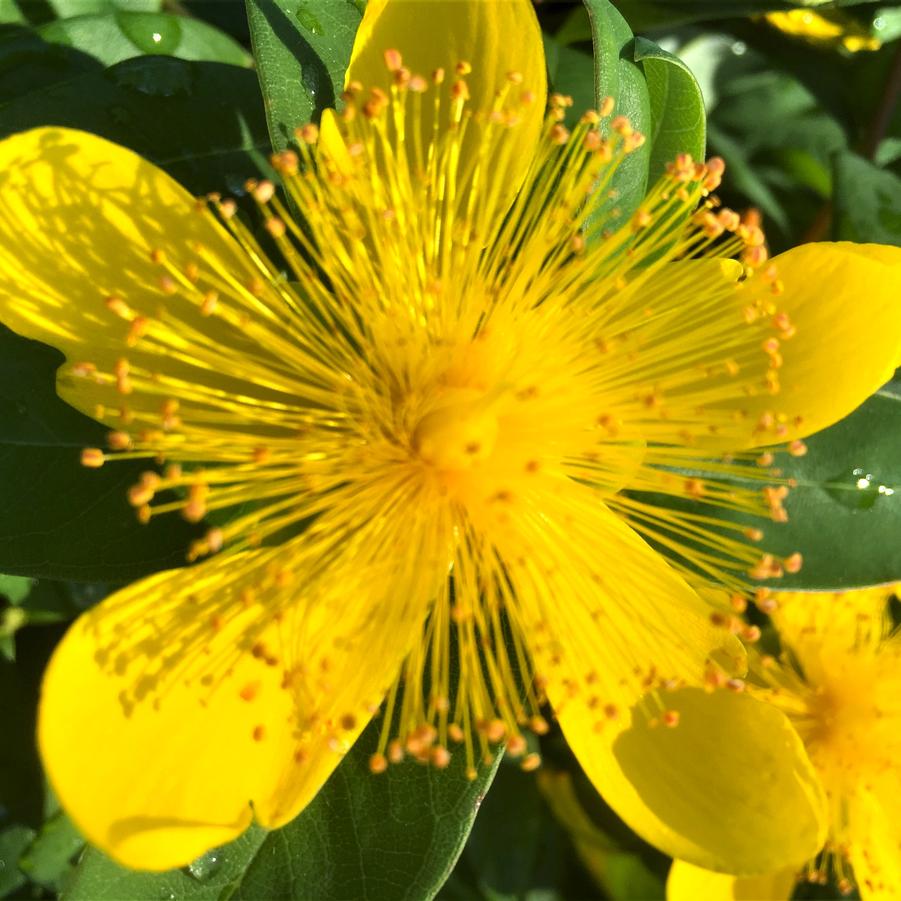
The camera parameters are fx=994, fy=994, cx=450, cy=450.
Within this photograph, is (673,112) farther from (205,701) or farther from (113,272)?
(205,701)

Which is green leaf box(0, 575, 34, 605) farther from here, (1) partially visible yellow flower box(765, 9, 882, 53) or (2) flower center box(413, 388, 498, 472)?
(1) partially visible yellow flower box(765, 9, 882, 53)

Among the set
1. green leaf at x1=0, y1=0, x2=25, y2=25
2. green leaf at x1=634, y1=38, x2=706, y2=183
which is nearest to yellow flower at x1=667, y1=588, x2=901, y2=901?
green leaf at x1=634, y1=38, x2=706, y2=183

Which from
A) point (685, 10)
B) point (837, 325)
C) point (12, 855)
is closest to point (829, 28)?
point (685, 10)

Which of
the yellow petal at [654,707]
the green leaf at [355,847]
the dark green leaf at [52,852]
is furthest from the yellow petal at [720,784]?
the dark green leaf at [52,852]

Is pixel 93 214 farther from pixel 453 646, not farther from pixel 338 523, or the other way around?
pixel 453 646

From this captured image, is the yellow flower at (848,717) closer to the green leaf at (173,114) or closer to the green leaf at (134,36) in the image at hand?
the green leaf at (173,114)

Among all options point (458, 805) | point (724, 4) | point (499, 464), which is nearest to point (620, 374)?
point (499, 464)
